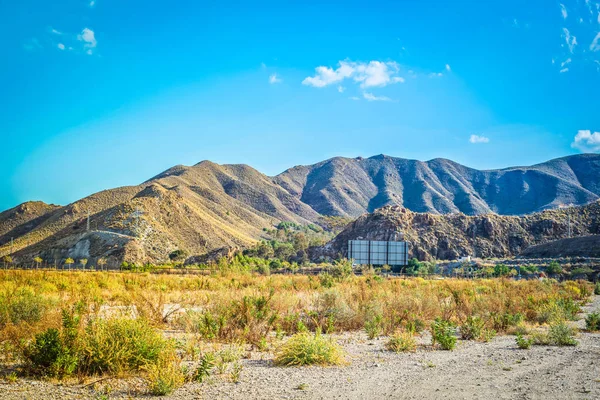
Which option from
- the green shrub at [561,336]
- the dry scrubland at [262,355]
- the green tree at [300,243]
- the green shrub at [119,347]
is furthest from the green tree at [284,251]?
the green shrub at [119,347]

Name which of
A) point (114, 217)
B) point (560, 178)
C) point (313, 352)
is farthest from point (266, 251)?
point (560, 178)

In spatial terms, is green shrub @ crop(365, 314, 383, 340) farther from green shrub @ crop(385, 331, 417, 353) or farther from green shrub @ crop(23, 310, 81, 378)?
green shrub @ crop(23, 310, 81, 378)

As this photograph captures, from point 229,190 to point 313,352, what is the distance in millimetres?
151723

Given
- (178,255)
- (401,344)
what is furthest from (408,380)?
(178,255)

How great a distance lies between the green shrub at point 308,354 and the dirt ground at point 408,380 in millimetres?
276

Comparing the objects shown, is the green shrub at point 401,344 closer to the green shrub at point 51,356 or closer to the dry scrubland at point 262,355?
the dry scrubland at point 262,355

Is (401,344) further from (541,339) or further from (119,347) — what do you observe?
(119,347)

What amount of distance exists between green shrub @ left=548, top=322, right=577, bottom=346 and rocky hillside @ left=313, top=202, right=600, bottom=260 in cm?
6739

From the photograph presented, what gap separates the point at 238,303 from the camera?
40.4 feet

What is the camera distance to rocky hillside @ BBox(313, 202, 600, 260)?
81.9m

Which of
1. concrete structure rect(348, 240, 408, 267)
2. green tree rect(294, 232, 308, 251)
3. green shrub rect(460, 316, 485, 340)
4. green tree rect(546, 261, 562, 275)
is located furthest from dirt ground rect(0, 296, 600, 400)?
green tree rect(294, 232, 308, 251)

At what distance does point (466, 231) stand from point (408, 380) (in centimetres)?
8376

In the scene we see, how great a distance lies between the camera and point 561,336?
1202 centimetres

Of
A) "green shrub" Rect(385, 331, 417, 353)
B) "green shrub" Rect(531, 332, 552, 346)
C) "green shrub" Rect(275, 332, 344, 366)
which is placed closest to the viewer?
"green shrub" Rect(275, 332, 344, 366)
